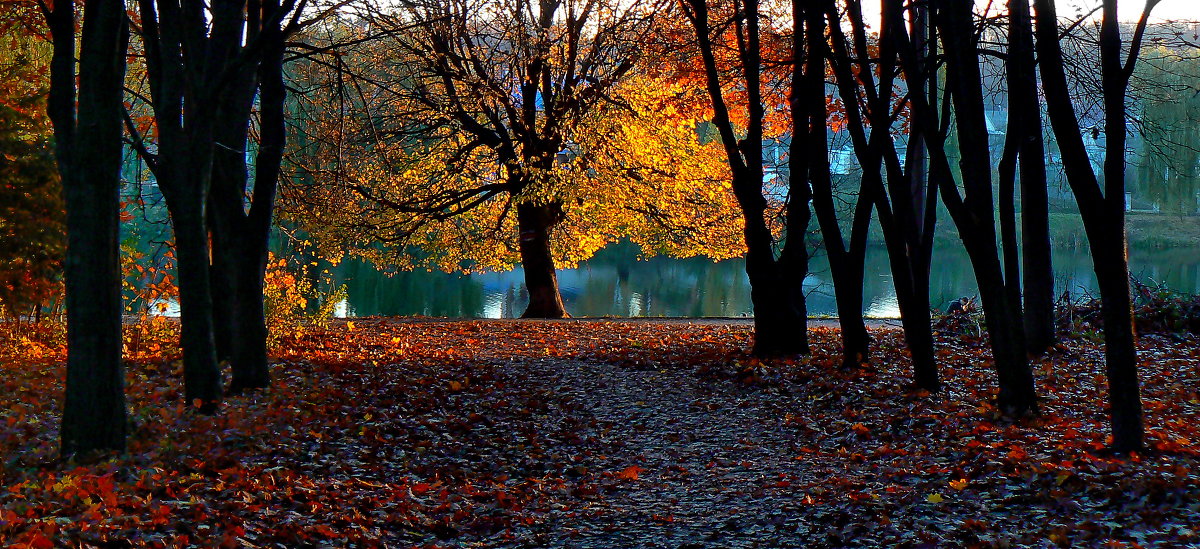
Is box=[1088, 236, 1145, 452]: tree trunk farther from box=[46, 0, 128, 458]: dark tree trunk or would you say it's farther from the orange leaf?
box=[46, 0, 128, 458]: dark tree trunk

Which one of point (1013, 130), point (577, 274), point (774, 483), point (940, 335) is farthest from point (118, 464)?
point (577, 274)

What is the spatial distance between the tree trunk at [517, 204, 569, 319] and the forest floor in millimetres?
8053

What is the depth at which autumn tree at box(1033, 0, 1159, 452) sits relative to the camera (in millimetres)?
5387

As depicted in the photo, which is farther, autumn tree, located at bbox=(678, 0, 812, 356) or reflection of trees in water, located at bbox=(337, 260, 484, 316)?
reflection of trees in water, located at bbox=(337, 260, 484, 316)

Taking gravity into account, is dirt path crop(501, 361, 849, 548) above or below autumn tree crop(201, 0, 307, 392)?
below

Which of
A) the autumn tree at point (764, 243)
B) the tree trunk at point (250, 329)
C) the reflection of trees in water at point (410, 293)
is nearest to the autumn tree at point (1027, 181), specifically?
the autumn tree at point (764, 243)

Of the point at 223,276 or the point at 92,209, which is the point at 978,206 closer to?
the point at 92,209

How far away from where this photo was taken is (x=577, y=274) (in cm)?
4256

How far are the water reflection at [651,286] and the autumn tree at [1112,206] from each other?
65.7 feet

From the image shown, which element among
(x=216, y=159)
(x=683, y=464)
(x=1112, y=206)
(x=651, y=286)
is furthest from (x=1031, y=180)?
(x=651, y=286)

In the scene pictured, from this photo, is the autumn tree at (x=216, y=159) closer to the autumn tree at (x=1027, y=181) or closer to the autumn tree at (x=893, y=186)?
the autumn tree at (x=893, y=186)

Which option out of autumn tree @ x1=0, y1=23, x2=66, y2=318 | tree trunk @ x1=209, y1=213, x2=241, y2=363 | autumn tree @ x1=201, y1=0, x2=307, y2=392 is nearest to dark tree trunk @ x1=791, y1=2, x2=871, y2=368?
autumn tree @ x1=201, y1=0, x2=307, y2=392

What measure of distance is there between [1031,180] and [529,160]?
31.6ft

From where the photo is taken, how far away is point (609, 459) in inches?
289
